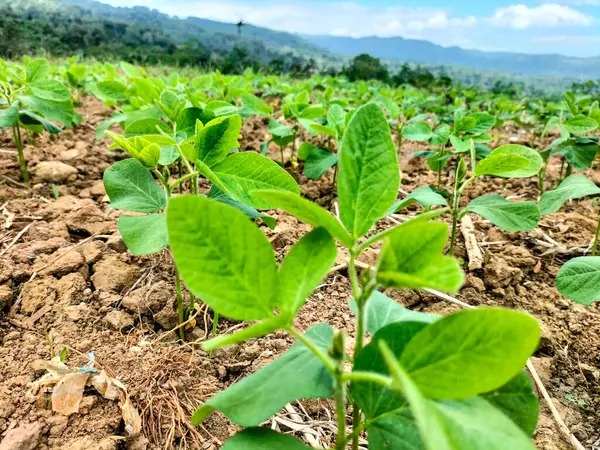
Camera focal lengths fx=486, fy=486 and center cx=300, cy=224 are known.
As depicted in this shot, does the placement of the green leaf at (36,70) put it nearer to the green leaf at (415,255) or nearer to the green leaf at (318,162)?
the green leaf at (318,162)

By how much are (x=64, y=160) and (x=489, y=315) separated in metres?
3.01

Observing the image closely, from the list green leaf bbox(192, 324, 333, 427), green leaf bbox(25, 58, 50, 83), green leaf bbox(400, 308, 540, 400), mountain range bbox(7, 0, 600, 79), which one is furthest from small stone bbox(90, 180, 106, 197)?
mountain range bbox(7, 0, 600, 79)

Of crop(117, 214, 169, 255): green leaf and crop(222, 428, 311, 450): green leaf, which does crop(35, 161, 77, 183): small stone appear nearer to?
crop(117, 214, 169, 255): green leaf

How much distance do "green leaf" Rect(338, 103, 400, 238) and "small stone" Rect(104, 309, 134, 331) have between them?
1000mm

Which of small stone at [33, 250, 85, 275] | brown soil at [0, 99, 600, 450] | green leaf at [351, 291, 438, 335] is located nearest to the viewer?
green leaf at [351, 291, 438, 335]

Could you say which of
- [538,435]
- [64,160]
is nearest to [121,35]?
[64,160]

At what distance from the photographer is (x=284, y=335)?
1466 mm

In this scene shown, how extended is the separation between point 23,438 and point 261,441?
66cm

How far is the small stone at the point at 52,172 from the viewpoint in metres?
2.66

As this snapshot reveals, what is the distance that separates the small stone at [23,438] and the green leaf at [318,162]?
1629 mm

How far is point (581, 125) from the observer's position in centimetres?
238

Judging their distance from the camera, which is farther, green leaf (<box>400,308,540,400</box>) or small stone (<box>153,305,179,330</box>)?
small stone (<box>153,305,179,330</box>)

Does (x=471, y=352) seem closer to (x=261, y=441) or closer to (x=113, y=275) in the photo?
(x=261, y=441)

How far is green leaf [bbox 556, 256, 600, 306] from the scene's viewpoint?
1306 mm
